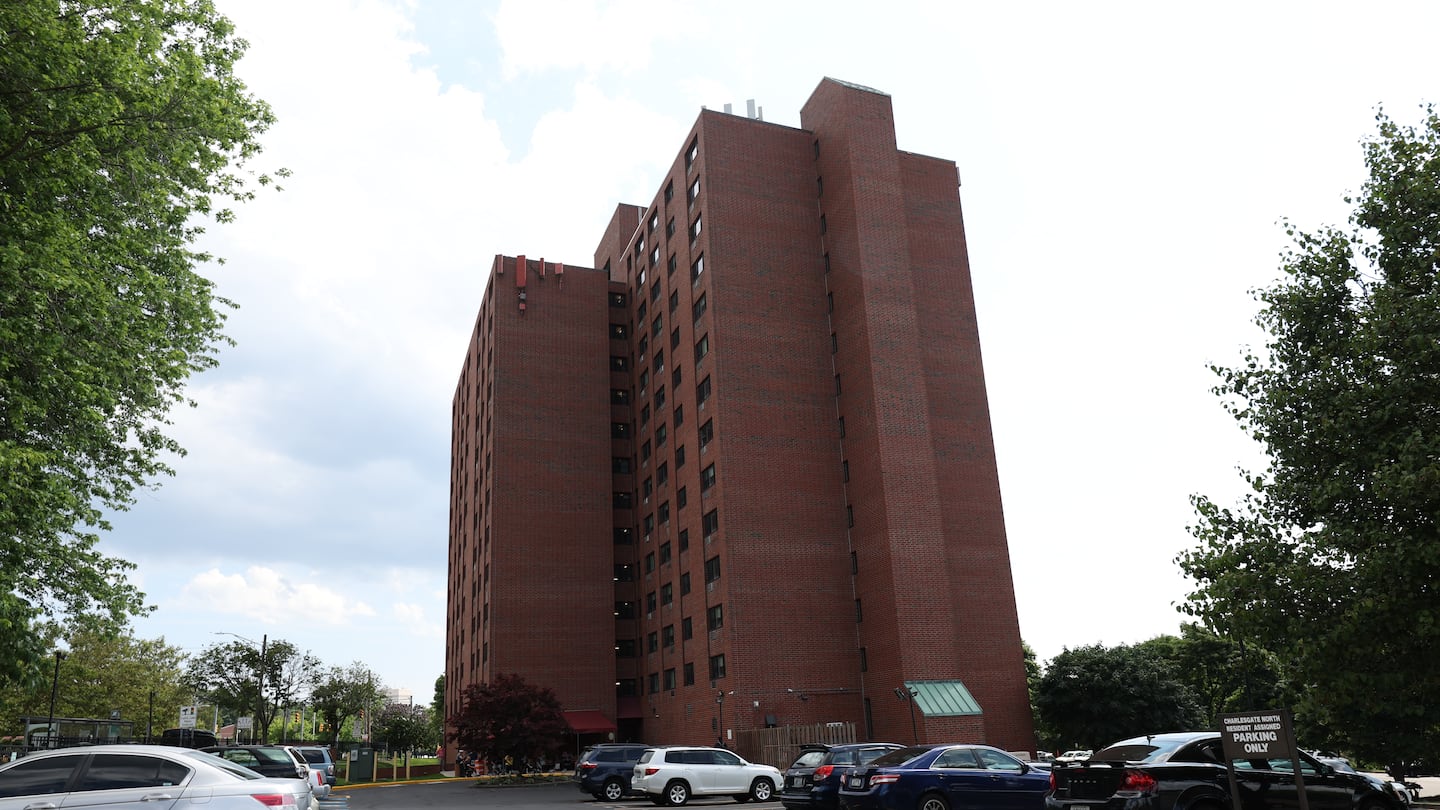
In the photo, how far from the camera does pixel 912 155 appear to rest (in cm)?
5959

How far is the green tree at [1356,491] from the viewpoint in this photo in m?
14.8

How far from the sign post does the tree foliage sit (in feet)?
142

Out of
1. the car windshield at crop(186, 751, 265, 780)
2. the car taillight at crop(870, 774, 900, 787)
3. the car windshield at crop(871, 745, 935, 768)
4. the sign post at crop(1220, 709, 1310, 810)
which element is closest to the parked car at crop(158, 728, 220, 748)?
the car windshield at crop(186, 751, 265, 780)

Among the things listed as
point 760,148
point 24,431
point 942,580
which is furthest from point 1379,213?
point 760,148

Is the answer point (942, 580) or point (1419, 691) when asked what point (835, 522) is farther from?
point (1419, 691)

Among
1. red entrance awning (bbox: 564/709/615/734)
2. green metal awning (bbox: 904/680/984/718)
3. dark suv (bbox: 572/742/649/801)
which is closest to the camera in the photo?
dark suv (bbox: 572/742/649/801)

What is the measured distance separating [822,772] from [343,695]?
7816 centimetres

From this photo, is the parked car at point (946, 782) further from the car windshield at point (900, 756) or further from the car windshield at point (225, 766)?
the car windshield at point (225, 766)

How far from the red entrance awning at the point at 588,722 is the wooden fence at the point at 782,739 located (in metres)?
17.3

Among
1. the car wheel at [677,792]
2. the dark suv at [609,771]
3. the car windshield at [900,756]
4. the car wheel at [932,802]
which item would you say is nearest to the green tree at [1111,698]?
the dark suv at [609,771]

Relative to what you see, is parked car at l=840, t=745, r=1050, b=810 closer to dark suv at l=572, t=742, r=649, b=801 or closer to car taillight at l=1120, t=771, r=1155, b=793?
car taillight at l=1120, t=771, r=1155, b=793

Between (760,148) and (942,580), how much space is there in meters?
27.5

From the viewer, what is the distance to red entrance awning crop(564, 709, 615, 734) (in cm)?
5903

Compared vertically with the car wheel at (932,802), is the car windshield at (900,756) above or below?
above
